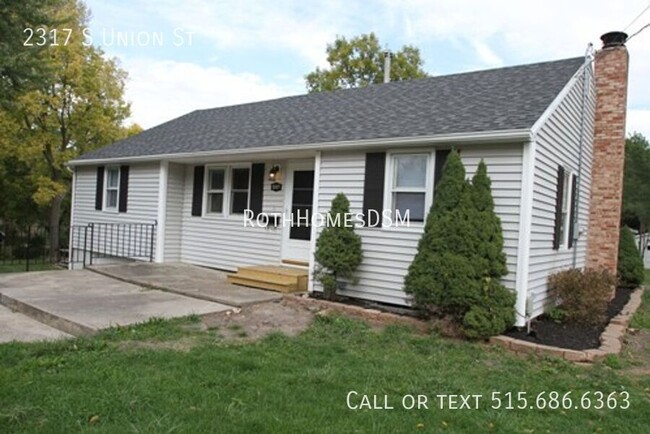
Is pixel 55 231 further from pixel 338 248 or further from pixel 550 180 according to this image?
pixel 550 180

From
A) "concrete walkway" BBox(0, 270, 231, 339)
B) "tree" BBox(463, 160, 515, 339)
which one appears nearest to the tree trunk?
"concrete walkway" BBox(0, 270, 231, 339)

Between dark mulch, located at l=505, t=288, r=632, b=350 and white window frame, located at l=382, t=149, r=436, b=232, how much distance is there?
1980mm

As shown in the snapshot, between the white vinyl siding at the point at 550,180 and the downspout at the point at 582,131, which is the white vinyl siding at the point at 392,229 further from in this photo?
the downspout at the point at 582,131

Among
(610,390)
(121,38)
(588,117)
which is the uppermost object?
(121,38)

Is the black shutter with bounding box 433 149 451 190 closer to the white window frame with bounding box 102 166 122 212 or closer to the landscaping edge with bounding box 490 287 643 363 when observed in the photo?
the landscaping edge with bounding box 490 287 643 363

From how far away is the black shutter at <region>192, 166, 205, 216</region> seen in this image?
416 inches

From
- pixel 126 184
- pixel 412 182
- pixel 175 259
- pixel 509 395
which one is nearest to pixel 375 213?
pixel 412 182

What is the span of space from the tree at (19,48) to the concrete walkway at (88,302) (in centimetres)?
385

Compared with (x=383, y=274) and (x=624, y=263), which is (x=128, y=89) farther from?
(x=624, y=263)

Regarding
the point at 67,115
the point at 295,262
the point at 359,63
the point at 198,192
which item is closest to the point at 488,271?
the point at 295,262

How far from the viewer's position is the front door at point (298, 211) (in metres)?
8.82

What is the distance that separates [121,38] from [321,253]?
19.1 ft

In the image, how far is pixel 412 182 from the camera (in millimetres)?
6918

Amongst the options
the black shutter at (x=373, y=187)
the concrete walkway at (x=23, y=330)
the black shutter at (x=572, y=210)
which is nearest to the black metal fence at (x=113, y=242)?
the concrete walkway at (x=23, y=330)
